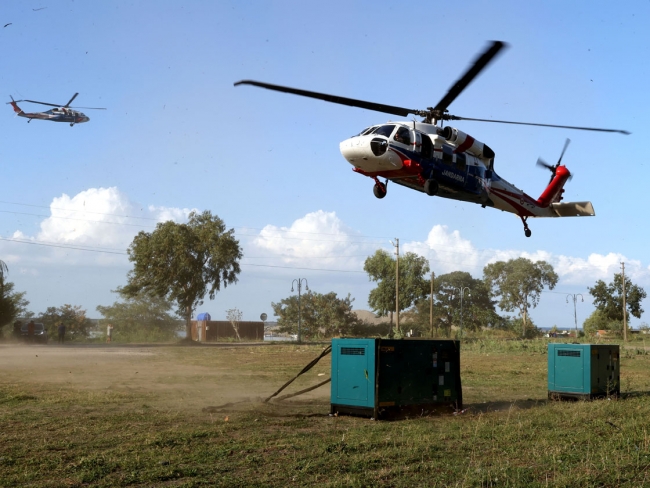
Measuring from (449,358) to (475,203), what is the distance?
746 centimetres

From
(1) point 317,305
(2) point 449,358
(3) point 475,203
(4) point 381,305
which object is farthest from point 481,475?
(4) point 381,305

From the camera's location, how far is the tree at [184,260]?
60.7 m

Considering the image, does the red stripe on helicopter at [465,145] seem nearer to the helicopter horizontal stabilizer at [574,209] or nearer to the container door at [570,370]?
the helicopter horizontal stabilizer at [574,209]

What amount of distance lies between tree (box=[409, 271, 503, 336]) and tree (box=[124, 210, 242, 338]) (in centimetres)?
4760

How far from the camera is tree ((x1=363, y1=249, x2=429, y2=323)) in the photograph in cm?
8600

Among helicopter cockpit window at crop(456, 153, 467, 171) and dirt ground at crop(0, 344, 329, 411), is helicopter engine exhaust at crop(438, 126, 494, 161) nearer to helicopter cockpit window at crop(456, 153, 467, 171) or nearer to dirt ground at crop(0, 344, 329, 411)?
helicopter cockpit window at crop(456, 153, 467, 171)

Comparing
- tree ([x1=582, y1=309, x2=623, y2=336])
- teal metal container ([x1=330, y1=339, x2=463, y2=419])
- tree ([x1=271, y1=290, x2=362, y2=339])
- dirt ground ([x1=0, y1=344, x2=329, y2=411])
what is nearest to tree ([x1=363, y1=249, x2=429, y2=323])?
tree ([x1=271, y1=290, x2=362, y2=339])

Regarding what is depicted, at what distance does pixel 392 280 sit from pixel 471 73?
249 feet

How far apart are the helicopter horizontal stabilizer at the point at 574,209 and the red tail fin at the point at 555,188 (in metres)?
0.33

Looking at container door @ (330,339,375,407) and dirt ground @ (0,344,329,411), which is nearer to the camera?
container door @ (330,339,375,407)

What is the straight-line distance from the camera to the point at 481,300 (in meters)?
113

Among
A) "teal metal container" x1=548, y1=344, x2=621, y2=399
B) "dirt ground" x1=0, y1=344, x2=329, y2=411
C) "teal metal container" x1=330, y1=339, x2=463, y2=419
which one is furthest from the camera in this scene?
"dirt ground" x1=0, y1=344, x2=329, y2=411

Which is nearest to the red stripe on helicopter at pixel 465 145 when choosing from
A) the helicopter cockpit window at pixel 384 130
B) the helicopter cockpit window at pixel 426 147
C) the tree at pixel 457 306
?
the helicopter cockpit window at pixel 426 147

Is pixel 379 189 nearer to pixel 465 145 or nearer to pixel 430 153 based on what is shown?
pixel 430 153
